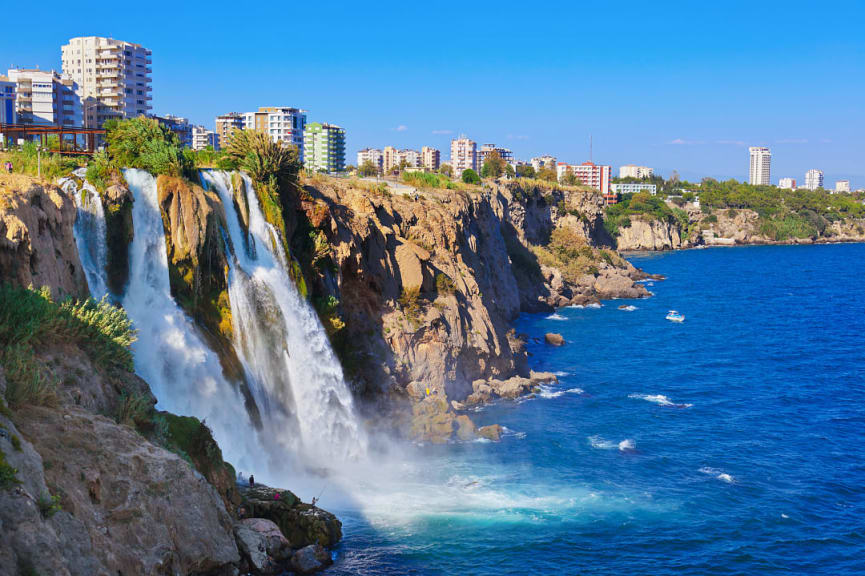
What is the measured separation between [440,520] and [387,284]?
18.9m

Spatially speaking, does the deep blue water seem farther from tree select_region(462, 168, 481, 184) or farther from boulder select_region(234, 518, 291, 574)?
tree select_region(462, 168, 481, 184)

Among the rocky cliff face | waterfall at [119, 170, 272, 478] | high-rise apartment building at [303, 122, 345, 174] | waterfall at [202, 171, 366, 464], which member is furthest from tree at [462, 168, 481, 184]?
high-rise apartment building at [303, 122, 345, 174]

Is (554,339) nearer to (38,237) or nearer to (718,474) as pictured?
(718,474)

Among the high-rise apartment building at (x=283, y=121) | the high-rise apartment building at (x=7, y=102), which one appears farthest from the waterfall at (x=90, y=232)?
the high-rise apartment building at (x=283, y=121)

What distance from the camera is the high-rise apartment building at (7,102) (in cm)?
6696

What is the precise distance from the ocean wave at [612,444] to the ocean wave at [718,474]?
341 cm

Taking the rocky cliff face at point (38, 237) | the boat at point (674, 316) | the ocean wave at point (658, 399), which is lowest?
the ocean wave at point (658, 399)

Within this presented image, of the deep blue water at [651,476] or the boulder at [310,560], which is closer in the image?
the boulder at [310,560]

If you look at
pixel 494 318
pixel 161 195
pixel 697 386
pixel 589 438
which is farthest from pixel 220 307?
pixel 697 386

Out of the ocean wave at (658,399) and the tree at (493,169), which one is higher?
Answer: the tree at (493,169)

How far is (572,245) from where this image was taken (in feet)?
330

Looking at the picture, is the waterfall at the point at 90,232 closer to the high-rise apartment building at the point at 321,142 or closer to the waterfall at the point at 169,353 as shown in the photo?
the waterfall at the point at 169,353

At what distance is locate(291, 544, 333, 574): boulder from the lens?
21.6 m

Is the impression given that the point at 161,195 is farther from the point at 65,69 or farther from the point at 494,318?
the point at 65,69
